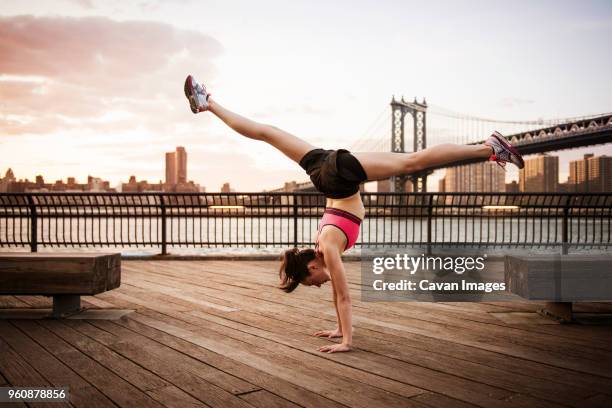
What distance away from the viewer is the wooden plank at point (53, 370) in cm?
250

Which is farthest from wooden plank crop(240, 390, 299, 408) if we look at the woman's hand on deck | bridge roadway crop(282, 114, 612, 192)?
bridge roadway crop(282, 114, 612, 192)

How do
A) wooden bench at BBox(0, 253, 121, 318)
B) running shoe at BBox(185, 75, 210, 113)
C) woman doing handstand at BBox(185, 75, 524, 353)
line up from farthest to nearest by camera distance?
running shoe at BBox(185, 75, 210, 113) → wooden bench at BBox(0, 253, 121, 318) → woman doing handstand at BBox(185, 75, 524, 353)

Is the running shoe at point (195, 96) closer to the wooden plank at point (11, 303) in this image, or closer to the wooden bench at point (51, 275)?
the wooden bench at point (51, 275)

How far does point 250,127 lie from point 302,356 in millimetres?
2148

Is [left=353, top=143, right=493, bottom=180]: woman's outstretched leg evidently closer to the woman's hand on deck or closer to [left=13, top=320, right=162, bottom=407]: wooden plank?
the woman's hand on deck

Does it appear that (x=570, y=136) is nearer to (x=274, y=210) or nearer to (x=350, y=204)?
(x=274, y=210)

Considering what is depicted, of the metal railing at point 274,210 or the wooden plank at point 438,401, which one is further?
the metal railing at point 274,210

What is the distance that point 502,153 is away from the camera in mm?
4359

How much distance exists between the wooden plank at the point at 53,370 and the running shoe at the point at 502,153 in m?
3.65

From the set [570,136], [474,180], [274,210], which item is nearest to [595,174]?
[474,180]

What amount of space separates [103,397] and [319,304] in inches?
121

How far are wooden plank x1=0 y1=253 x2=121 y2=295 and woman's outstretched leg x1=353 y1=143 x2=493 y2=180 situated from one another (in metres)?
2.74

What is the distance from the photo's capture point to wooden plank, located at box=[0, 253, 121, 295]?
443 centimetres

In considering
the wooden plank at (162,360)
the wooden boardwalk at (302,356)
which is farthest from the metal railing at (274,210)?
the wooden plank at (162,360)
